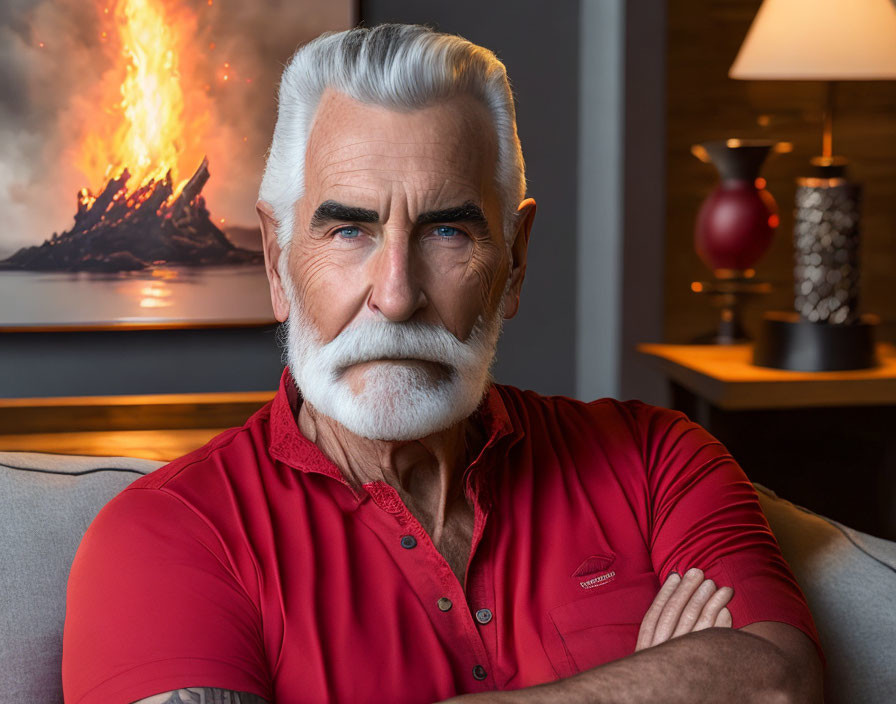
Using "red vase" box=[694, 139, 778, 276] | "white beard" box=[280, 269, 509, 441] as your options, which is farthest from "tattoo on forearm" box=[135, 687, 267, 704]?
"red vase" box=[694, 139, 778, 276]

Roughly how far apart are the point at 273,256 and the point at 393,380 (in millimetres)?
301

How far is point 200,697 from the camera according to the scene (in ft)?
3.06

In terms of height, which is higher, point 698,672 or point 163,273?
point 163,273

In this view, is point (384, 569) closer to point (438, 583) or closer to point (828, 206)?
point (438, 583)

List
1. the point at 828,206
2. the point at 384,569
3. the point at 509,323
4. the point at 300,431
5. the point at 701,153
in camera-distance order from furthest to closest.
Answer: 1. the point at 509,323
2. the point at 701,153
3. the point at 828,206
4. the point at 300,431
5. the point at 384,569

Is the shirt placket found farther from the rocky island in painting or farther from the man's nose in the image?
the rocky island in painting

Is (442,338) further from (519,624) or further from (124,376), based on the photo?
(124,376)

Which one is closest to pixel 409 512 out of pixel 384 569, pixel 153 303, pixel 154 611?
pixel 384 569

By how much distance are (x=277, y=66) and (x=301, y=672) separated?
2.11 m

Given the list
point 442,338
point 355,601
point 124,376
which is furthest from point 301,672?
point 124,376

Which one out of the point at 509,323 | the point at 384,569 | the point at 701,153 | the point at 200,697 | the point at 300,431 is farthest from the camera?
the point at 509,323

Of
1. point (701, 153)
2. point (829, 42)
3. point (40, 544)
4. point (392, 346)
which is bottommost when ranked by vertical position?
point (40, 544)

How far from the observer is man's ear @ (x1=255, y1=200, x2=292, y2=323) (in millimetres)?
1317

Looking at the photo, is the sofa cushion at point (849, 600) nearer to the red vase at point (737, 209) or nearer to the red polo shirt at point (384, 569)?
the red polo shirt at point (384, 569)
